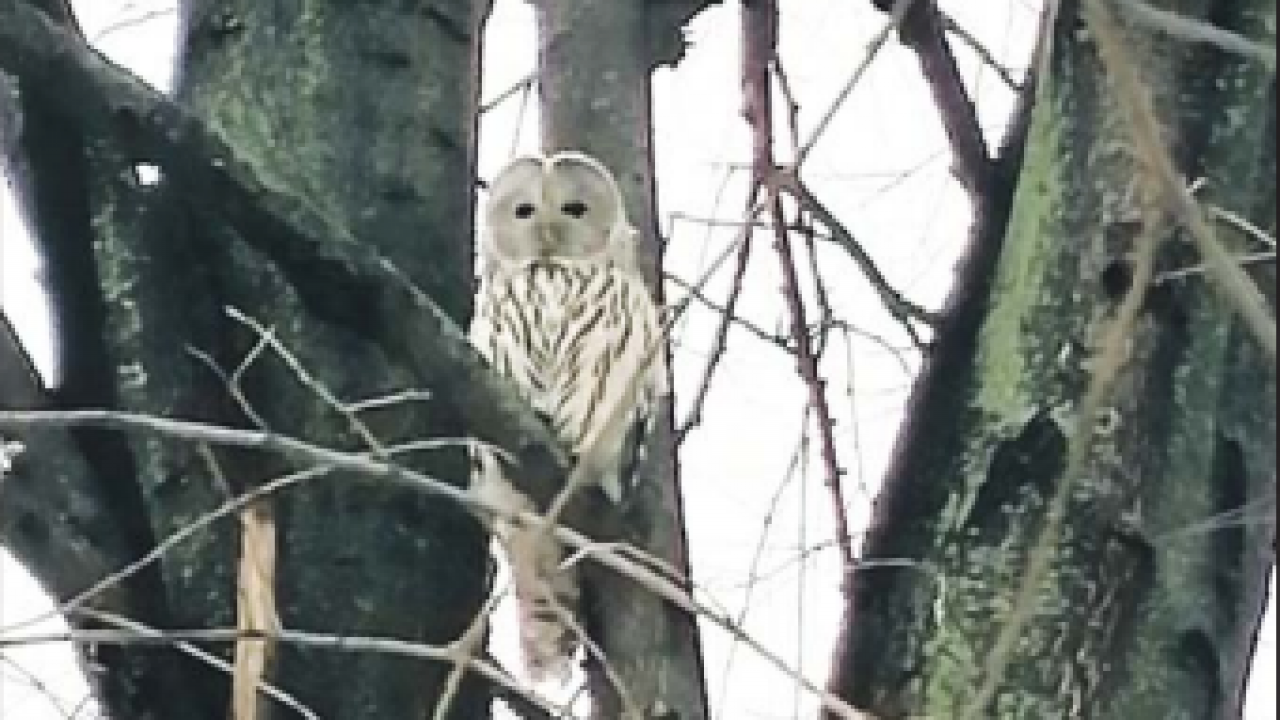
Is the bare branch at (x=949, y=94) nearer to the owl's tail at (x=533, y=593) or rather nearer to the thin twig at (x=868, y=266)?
the thin twig at (x=868, y=266)

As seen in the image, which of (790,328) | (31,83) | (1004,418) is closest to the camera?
(31,83)

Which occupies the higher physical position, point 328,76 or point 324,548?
point 328,76

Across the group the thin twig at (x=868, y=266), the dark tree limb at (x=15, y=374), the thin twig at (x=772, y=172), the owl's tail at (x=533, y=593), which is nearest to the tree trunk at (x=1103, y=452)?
the thin twig at (x=868, y=266)

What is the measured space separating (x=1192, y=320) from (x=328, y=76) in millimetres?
787

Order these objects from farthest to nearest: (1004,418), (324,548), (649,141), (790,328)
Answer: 1. (790,328)
2. (649,141)
3. (324,548)
4. (1004,418)

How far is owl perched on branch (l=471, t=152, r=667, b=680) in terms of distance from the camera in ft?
8.73

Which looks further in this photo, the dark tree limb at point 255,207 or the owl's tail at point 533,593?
the owl's tail at point 533,593

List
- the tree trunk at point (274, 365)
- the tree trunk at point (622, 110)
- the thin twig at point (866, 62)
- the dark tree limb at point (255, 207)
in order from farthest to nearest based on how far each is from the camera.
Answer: the tree trunk at point (622, 110) < the tree trunk at point (274, 365) < the dark tree limb at point (255, 207) < the thin twig at point (866, 62)

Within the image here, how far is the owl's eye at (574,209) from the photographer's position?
2.72m

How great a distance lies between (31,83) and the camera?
5.89 feet

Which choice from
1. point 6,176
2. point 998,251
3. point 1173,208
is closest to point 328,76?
point 6,176

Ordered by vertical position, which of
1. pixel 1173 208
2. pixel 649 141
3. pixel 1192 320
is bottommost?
pixel 1173 208

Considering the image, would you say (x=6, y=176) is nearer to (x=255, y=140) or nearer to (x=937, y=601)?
(x=255, y=140)

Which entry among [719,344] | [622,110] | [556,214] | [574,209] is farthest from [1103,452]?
[556,214]
